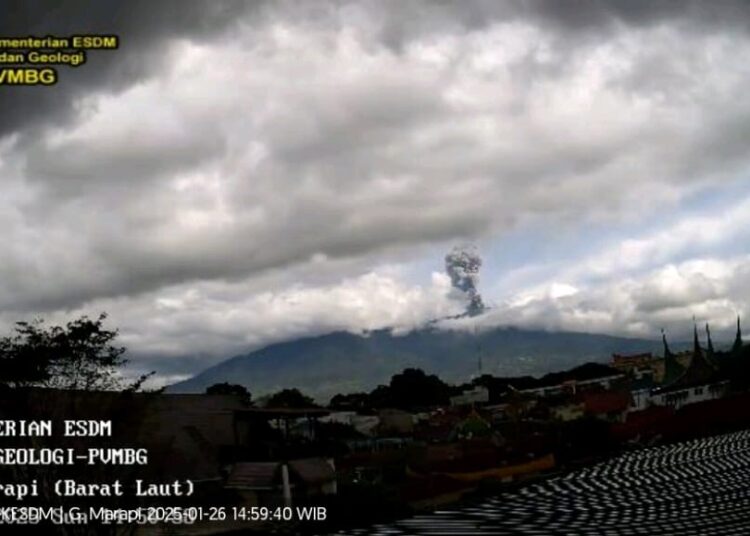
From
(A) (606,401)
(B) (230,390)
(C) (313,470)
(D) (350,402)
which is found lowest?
(C) (313,470)

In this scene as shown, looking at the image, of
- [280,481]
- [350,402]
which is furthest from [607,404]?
[280,481]

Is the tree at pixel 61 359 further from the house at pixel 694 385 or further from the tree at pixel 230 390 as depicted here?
the house at pixel 694 385

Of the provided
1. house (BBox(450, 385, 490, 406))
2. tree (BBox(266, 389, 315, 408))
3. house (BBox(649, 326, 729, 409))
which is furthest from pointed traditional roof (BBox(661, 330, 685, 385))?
tree (BBox(266, 389, 315, 408))

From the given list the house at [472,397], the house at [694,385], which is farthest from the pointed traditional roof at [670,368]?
the house at [472,397]

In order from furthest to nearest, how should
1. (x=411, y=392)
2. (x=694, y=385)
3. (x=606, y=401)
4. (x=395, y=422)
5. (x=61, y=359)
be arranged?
(x=411, y=392)
(x=694, y=385)
(x=606, y=401)
(x=395, y=422)
(x=61, y=359)

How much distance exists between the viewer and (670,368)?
19453 millimetres

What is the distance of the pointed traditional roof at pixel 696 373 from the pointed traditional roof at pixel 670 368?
18 centimetres

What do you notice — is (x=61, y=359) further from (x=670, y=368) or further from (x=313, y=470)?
(x=670, y=368)

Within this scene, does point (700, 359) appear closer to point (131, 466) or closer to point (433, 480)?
point (433, 480)

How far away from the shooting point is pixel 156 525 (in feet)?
26.1

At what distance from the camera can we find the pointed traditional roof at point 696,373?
17.8 meters

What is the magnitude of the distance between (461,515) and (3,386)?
509 cm

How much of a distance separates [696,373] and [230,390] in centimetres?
1034

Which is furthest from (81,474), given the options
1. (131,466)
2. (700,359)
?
(700,359)
